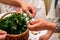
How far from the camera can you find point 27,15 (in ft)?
2.41

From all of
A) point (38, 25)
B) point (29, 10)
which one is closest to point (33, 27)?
point (38, 25)

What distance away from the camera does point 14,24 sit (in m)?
0.68

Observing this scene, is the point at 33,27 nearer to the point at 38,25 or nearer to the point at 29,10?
the point at 38,25

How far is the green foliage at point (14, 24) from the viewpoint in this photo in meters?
0.67

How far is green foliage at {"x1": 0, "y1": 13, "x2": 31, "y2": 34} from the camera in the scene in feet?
2.19

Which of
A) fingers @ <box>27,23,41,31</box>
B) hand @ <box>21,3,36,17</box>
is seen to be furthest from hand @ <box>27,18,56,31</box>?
hand @ <box>21,3,36,17</box>

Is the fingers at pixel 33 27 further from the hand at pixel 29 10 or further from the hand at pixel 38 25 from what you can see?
the hand at pixel 29 10

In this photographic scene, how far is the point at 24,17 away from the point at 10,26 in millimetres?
88

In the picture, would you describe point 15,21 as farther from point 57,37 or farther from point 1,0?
point 57,37

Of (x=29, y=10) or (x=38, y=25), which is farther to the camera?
(x=29, y=10)

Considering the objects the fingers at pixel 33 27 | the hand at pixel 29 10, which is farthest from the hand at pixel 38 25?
the hand at pixel 29 10

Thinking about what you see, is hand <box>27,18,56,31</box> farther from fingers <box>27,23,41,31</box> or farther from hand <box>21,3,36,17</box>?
hand <box>21,3,36,17</box>

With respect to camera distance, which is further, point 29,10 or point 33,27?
point 29,10

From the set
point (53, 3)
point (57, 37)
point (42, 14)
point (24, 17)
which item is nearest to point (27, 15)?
point (24, 17)
